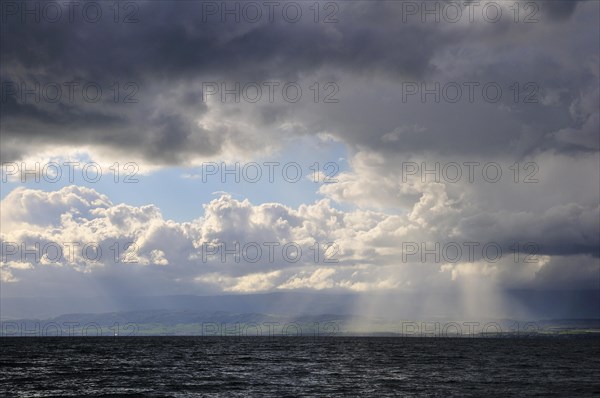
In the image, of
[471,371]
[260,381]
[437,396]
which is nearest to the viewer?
[437,396]

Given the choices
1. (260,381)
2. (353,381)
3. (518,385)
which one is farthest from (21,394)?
(518,385)

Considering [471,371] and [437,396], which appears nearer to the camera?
[437,396]

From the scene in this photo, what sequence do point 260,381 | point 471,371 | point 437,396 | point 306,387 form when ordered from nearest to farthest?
point 437,396
point 306,387
point 260,381
point 471,371

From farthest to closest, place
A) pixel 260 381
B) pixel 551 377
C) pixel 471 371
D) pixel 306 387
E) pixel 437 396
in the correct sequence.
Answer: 1. pixel 471 371
2. pixel 551 377
3. pixel 260 381
4. pixel 306 387
5. pixel 437 396

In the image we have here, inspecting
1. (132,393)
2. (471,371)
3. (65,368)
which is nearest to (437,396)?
(132,393)

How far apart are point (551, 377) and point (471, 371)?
18.3 metres

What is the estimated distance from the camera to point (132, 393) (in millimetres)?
83188

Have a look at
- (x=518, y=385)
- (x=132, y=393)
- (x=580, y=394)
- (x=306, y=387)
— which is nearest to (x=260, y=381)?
(x=306, y=387)

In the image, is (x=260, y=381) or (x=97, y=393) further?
(x=260, y=381)

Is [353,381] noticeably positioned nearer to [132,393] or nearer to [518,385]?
[518,385]

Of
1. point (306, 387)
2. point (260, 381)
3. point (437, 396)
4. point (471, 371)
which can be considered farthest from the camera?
point (471, 371)

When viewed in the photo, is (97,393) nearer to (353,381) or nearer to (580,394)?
(353,381)

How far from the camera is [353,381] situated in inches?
3910

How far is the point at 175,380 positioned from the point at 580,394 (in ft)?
206
